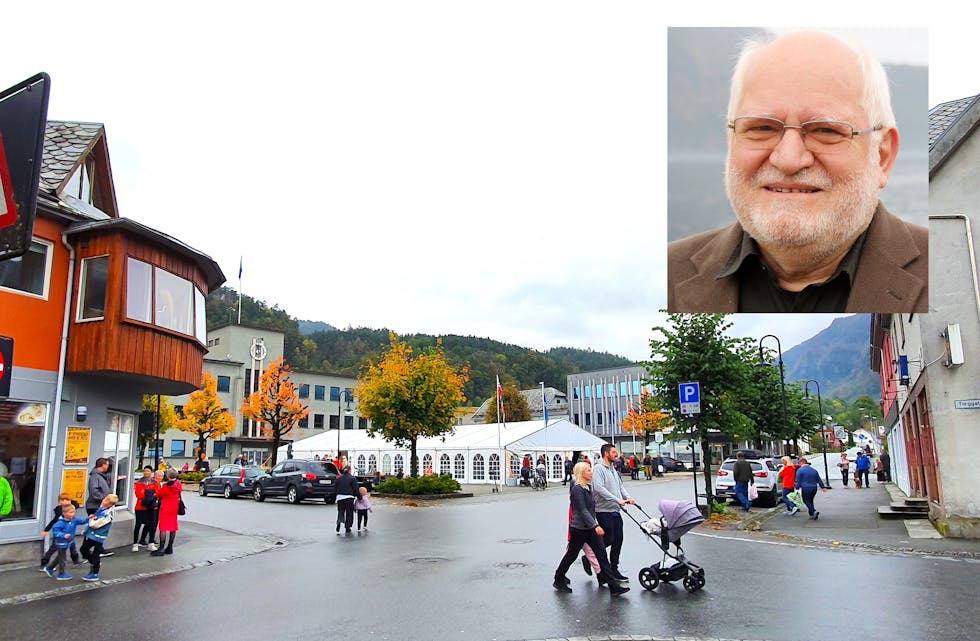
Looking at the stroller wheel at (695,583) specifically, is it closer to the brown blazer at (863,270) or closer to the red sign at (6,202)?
the brown blazer at (863,270)

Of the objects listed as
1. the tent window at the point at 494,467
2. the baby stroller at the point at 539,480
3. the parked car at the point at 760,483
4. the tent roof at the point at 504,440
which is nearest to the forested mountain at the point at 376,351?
the tent roof at the point at 504,440

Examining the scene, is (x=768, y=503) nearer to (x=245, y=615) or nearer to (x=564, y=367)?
(x=245, y=615)

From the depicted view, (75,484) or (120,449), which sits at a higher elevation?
(120,449)

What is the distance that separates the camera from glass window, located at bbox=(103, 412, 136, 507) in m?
15.3

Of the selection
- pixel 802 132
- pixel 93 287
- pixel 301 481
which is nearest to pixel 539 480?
pixel 301 481

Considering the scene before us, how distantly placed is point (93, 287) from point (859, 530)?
54.0ft

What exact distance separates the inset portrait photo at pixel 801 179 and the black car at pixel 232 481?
26.0 metres

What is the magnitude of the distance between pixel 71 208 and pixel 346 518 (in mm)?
8837

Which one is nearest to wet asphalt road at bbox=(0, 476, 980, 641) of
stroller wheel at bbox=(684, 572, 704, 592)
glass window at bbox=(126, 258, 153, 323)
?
stroller wheel at bbox=(684, 572, 704, 592)

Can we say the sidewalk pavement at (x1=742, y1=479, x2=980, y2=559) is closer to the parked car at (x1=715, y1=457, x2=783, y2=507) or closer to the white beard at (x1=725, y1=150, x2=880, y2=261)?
the parked car at (x1=715, y1=457, x2=783, y2=507)

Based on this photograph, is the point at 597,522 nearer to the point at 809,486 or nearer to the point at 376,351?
the point at 809,486

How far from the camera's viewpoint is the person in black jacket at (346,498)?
17.5 meters

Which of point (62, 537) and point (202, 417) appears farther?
point (202, 417)

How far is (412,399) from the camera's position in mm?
32438
